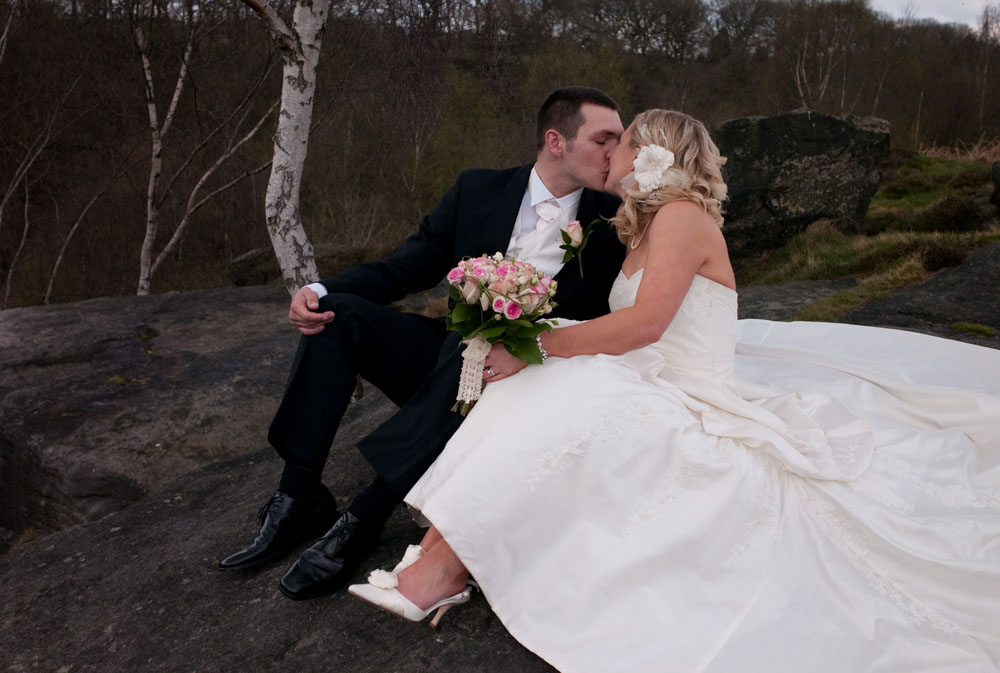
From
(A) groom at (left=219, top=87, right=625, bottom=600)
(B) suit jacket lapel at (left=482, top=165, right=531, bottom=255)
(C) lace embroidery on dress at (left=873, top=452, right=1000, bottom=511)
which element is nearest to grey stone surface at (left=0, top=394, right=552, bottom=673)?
(A) groom at (left=219, top=87, right=625, bottom=600)

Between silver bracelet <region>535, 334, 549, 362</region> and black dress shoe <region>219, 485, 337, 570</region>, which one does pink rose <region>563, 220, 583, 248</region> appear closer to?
silver bracelet <region>535, 334, 549, 362</region>

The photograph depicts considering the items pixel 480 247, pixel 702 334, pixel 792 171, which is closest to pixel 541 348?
pixel 702 334

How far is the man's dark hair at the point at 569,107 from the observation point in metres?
3.72

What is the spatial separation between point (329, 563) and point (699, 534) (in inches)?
55.1

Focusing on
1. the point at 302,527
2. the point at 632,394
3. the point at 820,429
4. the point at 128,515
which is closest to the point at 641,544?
the point at 632,394

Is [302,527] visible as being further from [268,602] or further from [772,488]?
[772,488]

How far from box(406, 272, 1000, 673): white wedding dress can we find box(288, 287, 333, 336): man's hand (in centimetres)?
81

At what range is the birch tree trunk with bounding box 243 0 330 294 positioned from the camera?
4.91 meters

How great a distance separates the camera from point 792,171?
959 centimetres

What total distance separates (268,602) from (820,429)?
223 centimetres

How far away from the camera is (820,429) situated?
2959 mm

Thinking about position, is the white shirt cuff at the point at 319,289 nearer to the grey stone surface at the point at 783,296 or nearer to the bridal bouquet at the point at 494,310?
the bridal bouquet at the point at 494,310

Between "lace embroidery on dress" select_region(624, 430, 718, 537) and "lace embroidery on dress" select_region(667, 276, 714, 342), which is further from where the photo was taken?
"lace embroidery on dress" select_region(667, 276, 714, 342)

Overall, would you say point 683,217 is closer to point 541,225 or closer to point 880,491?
point 541,225
